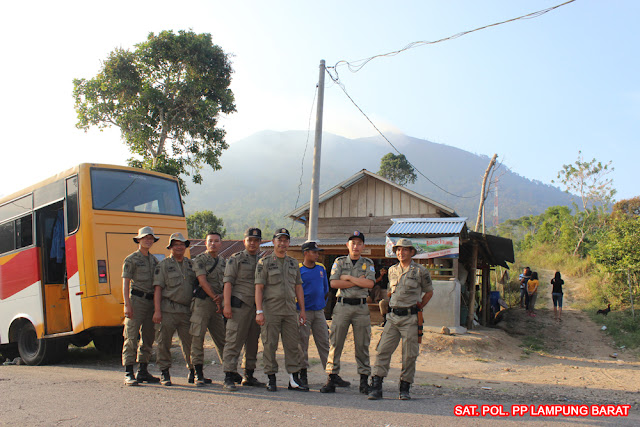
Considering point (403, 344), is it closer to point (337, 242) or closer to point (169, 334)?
point (169, 334)

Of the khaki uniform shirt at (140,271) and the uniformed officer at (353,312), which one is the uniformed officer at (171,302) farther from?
the uniformed officer at (353,312)

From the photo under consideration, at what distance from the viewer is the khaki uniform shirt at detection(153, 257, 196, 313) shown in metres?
5.85

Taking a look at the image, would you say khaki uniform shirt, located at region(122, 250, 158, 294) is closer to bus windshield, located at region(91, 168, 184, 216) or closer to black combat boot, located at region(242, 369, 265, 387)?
black combat boot, located at region(242, 369, 265, 387)

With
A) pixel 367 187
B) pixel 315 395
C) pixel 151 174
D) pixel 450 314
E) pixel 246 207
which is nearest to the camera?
pixel 315 395

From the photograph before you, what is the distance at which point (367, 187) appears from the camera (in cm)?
1625

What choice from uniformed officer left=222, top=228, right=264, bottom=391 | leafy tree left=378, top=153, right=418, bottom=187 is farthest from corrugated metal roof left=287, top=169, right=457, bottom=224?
leafy tree left=378, top=153, right=418, bottom=187

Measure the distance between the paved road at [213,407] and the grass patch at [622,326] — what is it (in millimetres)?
8799

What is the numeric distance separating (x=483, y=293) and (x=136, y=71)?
14.1 m

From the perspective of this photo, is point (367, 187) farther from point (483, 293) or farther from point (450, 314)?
point (450, 314)

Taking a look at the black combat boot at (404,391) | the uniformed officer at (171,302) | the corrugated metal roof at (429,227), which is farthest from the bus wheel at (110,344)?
→ the corrugated metal roof at (429,227)

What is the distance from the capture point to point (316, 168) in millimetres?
9750

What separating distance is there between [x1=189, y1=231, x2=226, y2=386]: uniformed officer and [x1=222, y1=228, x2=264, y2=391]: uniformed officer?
337 millimetres

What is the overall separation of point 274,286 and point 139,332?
1.99 meters

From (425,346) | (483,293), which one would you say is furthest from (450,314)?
(483,293)
